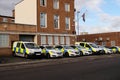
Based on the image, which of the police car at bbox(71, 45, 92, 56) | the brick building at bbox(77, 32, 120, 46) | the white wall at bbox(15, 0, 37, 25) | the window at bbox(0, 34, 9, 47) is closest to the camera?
the window at bbox(0, 34, 9, 47)

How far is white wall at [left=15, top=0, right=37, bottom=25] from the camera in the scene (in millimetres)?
39750

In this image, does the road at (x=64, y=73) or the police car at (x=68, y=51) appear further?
the police car at (x=68, y=51)

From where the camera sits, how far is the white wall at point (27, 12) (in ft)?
130

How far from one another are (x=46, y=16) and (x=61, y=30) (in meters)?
4.07

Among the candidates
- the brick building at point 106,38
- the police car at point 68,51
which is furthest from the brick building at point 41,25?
the brick building at point 106,38

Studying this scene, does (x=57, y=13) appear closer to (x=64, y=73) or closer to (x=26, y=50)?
(x=26, y=50)

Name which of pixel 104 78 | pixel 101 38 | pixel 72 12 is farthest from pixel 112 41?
pixel 104 78

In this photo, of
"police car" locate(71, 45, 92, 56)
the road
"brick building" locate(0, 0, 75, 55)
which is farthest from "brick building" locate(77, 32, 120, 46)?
the road

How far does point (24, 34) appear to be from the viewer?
3734 cm

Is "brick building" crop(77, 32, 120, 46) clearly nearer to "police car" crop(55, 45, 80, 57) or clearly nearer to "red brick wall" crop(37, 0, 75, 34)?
"red brick wall" crop(37, 0, 75, 34)

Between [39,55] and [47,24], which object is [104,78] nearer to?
[39,55]

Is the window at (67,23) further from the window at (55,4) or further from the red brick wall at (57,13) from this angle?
the window at (55,4)

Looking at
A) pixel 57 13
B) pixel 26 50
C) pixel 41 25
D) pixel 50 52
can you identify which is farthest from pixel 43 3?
pixel 26 50

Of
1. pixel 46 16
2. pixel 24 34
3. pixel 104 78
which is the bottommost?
pixel 104 78
